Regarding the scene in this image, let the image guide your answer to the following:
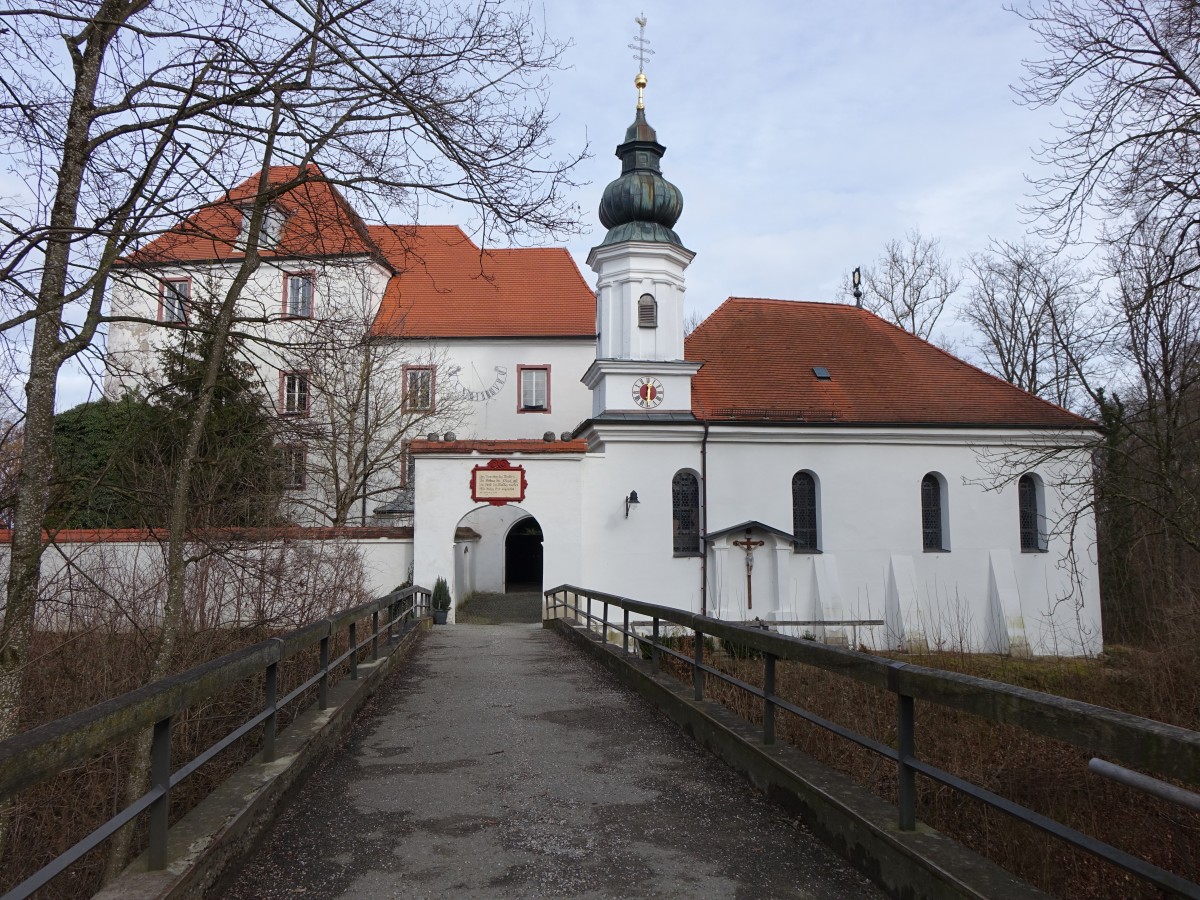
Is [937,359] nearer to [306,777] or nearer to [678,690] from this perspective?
[678,690]

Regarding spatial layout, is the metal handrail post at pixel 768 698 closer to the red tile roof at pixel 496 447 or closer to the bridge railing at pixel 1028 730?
the bridge railing at pixel 1028 730

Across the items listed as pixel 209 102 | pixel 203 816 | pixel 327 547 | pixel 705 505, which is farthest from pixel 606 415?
pixel 203 816

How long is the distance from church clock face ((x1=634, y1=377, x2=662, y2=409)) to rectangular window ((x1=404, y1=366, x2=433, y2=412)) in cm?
843

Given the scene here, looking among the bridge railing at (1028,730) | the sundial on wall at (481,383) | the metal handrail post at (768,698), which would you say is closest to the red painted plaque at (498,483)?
the sundial on wall at (481,383)

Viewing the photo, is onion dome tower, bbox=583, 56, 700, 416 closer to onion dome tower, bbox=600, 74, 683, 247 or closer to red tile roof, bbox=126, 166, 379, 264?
onion dome tower, bbox=600, 74, 683, 247

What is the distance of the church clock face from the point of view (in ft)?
82.7

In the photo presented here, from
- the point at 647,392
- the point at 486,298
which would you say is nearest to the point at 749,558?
the point at 647,392

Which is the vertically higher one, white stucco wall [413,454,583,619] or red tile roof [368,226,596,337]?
red tile roof [368,226,596,337]

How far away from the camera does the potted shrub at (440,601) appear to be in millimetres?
21219

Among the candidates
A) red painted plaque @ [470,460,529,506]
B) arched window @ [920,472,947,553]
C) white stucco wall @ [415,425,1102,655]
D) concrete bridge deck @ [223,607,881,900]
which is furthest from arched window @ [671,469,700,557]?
concrete bridge deck @ [223,607,881,900]

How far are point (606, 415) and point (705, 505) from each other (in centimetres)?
360

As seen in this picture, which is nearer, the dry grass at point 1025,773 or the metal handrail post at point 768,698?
the metal handrail post at point 768,698

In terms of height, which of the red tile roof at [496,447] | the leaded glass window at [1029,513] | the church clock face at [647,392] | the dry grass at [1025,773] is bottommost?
the dry grass at [1025,773]

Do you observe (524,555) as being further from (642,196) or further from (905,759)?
(905,759)
